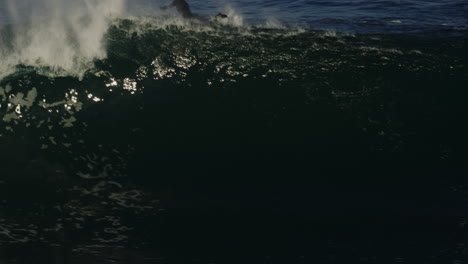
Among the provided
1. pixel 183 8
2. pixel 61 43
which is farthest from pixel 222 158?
pixel 183 8

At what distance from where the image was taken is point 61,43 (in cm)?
433

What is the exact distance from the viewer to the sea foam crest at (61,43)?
4.04 m

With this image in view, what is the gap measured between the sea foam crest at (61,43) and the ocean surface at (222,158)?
2 cm

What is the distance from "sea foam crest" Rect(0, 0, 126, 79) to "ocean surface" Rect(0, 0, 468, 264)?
0.02m

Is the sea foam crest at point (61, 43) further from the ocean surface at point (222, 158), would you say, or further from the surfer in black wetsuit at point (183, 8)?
the surfer in black wetsuit at point (183, 8)

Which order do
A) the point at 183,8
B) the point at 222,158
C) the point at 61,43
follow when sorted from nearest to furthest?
the point at 222,158, the point at 61,43, the point at 183,8

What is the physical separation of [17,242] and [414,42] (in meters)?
4.53

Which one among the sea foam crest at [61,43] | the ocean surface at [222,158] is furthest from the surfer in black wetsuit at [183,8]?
the ocean surface at [222,158]

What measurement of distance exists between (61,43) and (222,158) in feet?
6.51

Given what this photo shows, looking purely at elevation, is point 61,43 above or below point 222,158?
above

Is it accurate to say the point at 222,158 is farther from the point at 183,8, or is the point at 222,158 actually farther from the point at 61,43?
the point at 183,8

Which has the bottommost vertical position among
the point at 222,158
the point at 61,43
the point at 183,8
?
the point at 222,158

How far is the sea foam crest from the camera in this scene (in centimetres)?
404

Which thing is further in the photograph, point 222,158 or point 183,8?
point 183,8
